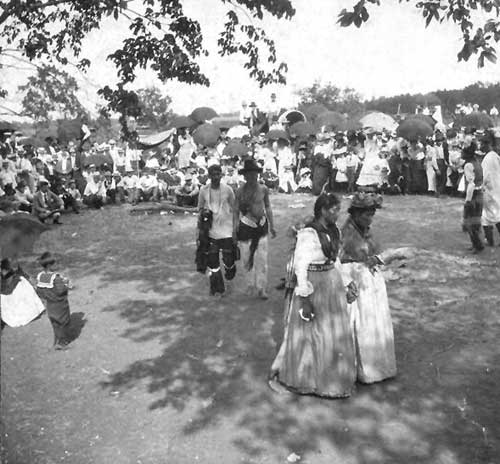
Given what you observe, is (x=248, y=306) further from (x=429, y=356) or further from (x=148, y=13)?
(x=148, y=13)

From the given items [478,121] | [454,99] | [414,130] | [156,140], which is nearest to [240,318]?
[414,130]

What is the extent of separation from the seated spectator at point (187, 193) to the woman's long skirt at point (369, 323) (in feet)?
36.2

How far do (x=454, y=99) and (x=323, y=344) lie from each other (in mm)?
34277

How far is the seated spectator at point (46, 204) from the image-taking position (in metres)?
14.3

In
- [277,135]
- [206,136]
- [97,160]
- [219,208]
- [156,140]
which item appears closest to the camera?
[219,208]

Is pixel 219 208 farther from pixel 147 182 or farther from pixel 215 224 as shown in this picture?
pixel 147 182

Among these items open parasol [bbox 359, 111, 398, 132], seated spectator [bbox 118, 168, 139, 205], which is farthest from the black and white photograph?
open parasol [bbox 359, 111, 398, 132]

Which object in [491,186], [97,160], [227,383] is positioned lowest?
[227,383]

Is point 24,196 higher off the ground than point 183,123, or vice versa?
point 183,123

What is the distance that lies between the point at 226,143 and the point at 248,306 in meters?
12.8

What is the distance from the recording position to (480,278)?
8570mm

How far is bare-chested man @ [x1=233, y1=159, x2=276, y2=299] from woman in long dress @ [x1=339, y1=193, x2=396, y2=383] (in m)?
2.40

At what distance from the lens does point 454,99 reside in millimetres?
35875

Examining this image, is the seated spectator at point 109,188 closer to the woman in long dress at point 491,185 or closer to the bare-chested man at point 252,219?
the bare-chested man at point 252,219
